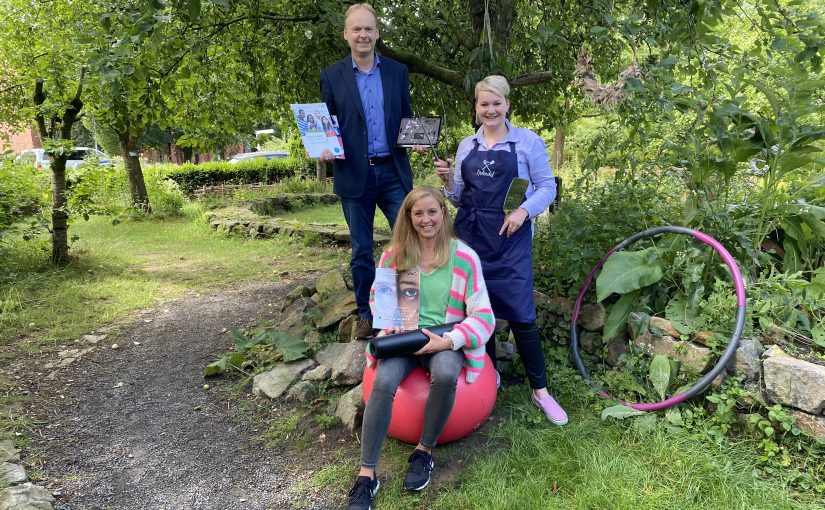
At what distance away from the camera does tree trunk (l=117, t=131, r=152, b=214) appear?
12336 millimetres

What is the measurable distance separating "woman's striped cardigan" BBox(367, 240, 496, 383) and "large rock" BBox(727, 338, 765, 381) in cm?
122

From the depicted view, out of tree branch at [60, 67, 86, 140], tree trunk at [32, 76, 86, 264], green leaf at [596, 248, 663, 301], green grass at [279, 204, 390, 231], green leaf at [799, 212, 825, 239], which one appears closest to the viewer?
green leaf at [596, 248, 663, 301]

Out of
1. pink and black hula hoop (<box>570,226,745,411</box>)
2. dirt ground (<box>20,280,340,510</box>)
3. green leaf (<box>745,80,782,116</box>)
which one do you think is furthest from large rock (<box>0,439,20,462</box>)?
green leaf (<box>745,80,782,116</box>)

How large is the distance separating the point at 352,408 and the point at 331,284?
2121 mm

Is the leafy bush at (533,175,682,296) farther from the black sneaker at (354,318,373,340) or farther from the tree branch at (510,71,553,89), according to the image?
Answer: the black sneaker at (354,318,373,340)

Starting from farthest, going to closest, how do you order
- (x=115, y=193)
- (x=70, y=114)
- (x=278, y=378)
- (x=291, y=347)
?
1. (x=115, y=193)
2. (x=70, y=114)
3. (x=291, y=347)
4. (x=278, y=378)

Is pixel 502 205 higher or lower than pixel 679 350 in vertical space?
higher

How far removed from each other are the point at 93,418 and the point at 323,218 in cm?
926

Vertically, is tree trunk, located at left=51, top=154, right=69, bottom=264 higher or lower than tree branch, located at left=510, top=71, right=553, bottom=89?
lower

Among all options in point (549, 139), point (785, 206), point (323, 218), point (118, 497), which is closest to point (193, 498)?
point (118, 497)

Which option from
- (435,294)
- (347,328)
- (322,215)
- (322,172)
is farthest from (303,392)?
(322,172)

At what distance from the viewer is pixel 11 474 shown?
9.00ft

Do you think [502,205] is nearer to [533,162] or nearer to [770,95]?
[533,162]

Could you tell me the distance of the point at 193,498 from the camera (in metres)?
2.74
